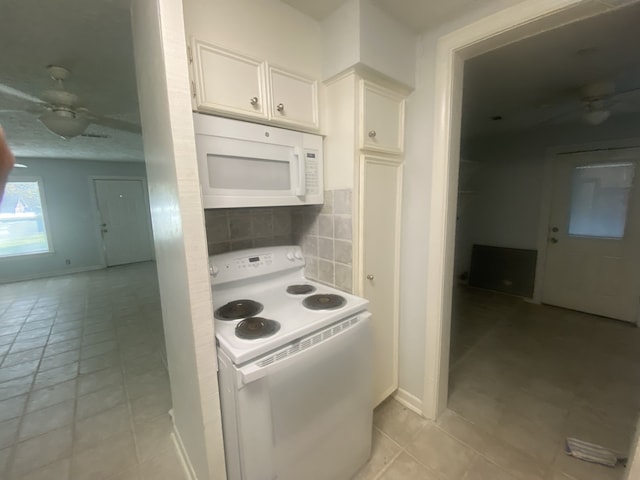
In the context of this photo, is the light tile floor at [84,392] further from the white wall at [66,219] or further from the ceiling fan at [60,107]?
the ceiling fan at [60,107]

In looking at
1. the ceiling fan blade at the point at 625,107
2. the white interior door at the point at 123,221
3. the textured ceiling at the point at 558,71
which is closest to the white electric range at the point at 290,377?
the textured ceiling at the point at 558,71

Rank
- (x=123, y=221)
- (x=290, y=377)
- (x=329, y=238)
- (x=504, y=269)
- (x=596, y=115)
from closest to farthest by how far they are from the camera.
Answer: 1. (x=290, y=377)
2. (x=329, y=238)
3. (x=596, y=115)
4. (x=504, y=269)
5. (x=123, y=221)

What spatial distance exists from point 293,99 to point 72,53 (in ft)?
4.83

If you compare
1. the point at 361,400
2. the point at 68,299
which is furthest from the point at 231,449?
the point at 68,299

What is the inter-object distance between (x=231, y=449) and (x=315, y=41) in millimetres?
1986

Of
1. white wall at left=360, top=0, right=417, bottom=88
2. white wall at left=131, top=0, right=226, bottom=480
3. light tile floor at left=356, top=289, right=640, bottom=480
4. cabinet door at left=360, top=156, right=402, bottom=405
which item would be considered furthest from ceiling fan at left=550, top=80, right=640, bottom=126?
white wall at left=131, top=0, right=226, bottom=480

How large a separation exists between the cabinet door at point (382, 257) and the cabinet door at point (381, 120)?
0.28 feet

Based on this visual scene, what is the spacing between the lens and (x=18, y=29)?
1409 mm

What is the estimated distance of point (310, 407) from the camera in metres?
1.13

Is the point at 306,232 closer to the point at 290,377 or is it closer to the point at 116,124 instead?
the point at 290,377

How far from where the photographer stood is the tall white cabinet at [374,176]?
1436 mm

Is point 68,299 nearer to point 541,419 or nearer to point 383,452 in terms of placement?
point 383,452

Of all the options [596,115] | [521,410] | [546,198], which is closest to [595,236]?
[546,198]

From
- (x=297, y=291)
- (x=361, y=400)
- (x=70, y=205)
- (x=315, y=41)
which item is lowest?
(x=361, y=400)
